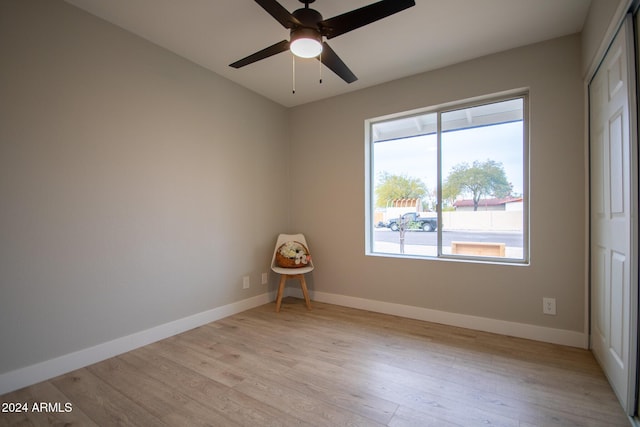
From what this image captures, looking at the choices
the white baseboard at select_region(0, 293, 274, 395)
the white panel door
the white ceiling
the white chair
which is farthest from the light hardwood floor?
the white ceiling

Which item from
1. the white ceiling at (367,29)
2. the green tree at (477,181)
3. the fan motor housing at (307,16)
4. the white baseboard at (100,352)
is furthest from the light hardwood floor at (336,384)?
the white ceiling at (367,29)

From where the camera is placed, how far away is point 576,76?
7.57ft

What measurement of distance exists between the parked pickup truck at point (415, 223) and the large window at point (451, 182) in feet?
0.03

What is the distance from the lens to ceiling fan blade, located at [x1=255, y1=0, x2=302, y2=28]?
1.50 metres

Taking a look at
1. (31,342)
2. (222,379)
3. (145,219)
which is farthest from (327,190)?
(31,342)

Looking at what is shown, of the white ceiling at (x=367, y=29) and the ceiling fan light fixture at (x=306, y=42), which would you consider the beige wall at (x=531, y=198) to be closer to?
the white ceiling at (x=367, y=29)

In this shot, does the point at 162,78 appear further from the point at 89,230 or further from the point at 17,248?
the point at 17,248

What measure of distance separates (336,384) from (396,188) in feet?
7.14

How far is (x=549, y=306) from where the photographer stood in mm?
2400

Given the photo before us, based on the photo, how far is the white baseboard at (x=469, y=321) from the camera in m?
2.34

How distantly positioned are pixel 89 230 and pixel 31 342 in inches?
30.0

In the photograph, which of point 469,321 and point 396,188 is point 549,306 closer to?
point 469,321

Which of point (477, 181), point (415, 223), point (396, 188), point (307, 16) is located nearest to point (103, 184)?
point (307, 16)

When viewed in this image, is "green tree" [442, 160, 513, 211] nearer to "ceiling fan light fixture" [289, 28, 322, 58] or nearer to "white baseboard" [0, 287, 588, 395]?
"white baseboard" [0, 287, 588, 395]
